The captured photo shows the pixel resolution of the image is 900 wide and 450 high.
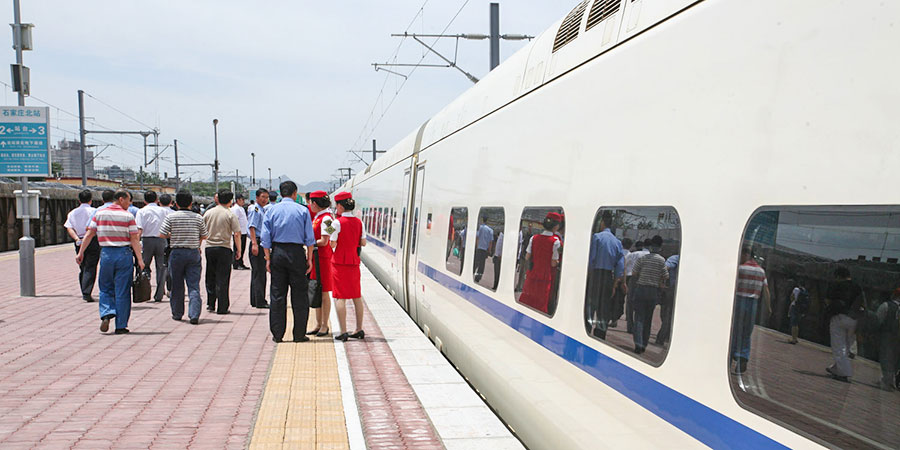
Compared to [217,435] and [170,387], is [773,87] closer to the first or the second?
[217,435]

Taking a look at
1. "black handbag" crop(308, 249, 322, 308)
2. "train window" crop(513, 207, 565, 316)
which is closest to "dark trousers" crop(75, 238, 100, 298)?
"black handbag" crop(308, 249, 322, 308)

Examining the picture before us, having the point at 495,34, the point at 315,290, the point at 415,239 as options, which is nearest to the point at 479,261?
the point at 315,290

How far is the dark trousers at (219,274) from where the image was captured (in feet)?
33.8

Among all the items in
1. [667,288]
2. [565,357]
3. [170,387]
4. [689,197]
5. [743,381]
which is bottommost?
[170,387]

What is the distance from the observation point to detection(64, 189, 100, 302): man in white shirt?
441 inches

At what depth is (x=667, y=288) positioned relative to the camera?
2.96m

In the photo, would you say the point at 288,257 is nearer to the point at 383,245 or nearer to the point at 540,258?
the point at 540,258

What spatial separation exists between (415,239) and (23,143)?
24.7 feet

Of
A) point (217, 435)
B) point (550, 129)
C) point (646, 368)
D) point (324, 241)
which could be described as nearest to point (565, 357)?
point (646, 368)

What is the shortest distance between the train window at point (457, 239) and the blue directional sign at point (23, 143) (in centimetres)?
868

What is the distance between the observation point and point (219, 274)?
10461 millimetres

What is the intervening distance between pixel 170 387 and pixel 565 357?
3859 millimetres

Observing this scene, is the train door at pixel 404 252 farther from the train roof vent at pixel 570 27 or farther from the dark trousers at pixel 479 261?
the train roof vent at pixel 570 27

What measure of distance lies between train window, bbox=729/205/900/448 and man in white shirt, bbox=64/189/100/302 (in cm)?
1012
